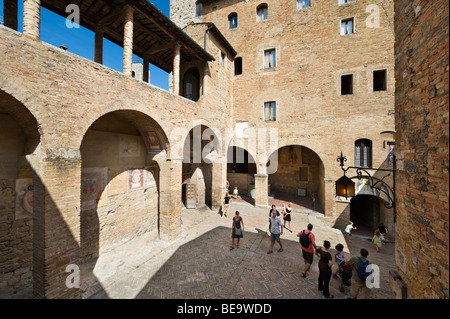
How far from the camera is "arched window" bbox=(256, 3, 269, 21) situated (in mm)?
14173

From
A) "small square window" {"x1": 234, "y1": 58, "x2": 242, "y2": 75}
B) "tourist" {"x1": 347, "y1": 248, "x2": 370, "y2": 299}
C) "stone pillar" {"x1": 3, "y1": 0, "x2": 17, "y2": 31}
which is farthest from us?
"small square window" {"x1": 234, "y1": 58, "x2": 242, "y2": 75}

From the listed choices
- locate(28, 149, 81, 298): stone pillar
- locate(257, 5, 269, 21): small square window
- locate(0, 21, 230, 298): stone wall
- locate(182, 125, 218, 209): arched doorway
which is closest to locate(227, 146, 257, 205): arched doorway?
locate(182, 125, 218, 209): arched doorway

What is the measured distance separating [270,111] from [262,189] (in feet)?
19.6

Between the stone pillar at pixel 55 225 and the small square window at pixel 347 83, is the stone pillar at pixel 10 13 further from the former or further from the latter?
the small square window at pixel 347 83

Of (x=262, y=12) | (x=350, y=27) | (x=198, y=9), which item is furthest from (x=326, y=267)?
(x=198, y=9)

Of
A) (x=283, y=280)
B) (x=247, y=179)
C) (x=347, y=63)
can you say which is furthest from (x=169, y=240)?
(x=347, y=63)

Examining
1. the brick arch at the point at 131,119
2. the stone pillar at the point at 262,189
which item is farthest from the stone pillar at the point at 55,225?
the stone pillar at the point at 262,189

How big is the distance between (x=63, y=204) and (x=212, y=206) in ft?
31.2

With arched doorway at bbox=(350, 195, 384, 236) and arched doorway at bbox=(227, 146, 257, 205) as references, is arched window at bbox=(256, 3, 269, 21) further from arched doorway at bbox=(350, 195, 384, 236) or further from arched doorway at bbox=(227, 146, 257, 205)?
arched doorway at bbox=(350, 195, 384, 236)

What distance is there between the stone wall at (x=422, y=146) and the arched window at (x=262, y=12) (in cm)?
1314

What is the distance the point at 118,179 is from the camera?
806 cm

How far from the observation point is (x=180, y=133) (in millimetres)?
8828

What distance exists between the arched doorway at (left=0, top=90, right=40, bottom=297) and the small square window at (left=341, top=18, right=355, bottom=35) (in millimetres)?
17045
